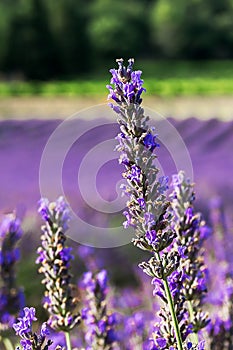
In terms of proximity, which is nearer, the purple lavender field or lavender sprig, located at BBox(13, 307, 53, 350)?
lavender sprig, located at BBox(13, 307, 53, 350)

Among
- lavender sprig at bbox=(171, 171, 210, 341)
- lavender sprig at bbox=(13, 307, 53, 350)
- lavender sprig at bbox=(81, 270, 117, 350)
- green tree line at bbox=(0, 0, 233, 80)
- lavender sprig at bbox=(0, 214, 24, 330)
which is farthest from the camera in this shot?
green tree line at bbox=(0, 0, 233, 80)

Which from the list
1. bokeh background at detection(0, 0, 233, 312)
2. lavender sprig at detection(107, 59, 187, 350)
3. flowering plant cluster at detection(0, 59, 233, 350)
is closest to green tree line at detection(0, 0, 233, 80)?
bokeh background at detection(0, 0, 233, 312)

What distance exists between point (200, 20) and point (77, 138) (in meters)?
15.9

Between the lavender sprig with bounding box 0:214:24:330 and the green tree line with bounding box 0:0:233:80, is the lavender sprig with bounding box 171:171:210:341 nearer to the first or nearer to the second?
the lavender sprig with bounding box 0:214:24:330

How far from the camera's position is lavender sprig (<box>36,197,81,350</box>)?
1.58 meters

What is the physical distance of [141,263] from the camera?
1.31 metres

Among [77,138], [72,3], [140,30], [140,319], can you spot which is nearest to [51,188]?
[77,138]

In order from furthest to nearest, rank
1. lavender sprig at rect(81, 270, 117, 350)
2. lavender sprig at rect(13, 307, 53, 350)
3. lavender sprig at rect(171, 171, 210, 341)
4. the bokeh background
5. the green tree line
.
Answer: the green tree line → the bokeh background → lavender sprig at rect(81, 270, 117, 350) → lavender sprig at rect(171, 171, 210, 341) → lavender sprig at rect(13, 307, 53, 350)

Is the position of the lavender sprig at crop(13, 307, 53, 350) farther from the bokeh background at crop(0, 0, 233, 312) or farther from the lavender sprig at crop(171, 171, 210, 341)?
the bokeh background at crop(0, 0, 233, 312)

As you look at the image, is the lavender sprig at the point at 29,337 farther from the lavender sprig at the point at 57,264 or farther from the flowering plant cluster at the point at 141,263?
the lavender sprig at the point at 57,264

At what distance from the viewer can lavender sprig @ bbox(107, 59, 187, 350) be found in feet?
4.03

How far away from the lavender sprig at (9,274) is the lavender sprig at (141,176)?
33.2 inches

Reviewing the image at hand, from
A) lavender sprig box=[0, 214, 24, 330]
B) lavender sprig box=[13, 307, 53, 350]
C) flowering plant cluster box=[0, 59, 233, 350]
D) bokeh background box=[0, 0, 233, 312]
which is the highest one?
bokeh background box=[0, 0, 233, 312]

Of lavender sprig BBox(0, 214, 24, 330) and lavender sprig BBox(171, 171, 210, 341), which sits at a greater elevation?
lavender sprig BBox(0, 214, 24, 330)
